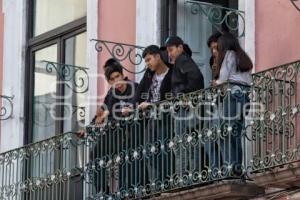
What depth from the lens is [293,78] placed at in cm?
1357

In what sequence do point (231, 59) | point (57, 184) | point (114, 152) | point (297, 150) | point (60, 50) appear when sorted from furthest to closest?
point (60, 50), point (57, 184), point (114, 152), point (231, 59), point (297, 150)

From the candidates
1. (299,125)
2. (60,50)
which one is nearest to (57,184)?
(60,50)

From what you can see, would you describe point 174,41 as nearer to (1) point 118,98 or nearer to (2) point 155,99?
(2) point 155,99

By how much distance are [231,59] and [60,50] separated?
4.14 m

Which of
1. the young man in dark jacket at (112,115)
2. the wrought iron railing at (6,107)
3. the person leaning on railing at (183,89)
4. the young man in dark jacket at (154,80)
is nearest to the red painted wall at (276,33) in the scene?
the person leaning on railing at (183,89)

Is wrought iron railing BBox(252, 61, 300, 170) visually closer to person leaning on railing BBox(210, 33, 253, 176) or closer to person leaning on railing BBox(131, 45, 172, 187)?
person leaning on railing BBox(210, 33, 253, 176)

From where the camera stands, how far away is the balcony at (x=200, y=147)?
13461mm

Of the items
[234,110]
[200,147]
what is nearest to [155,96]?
[200,147]

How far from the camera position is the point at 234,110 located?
45.4 ft

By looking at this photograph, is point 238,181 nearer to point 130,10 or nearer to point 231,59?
point 231,59

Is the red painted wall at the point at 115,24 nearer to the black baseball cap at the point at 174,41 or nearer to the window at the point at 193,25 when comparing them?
the window at the point at 193,25

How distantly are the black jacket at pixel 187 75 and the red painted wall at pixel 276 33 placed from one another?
0.64 m

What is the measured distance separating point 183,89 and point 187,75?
156mm

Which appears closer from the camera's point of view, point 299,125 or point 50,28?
point 299,125
